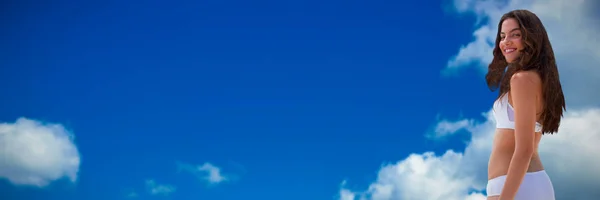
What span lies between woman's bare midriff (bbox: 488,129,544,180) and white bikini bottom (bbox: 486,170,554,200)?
0.21 feet

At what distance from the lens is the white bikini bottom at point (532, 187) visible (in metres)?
4.77

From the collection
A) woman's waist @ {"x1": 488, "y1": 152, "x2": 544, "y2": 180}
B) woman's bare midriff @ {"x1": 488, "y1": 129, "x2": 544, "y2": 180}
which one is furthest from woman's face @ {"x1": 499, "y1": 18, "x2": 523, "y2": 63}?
woman's waist @ {"x1": 488, "y1": 152, "x2": 544, "y2": 180}

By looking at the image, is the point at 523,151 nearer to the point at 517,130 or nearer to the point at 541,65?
the point at 517,130

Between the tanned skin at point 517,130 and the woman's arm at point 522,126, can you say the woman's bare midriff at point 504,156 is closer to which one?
the tanned skin at point 517,130

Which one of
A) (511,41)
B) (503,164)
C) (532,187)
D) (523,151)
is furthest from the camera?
(511,41)

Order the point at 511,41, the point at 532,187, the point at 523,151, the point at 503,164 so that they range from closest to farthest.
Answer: the point at 523,151 < the point at 532,187 < the point at 503,164 < the point at 511,41

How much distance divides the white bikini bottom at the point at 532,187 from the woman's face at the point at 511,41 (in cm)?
104

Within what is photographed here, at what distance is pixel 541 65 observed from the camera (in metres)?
4.97

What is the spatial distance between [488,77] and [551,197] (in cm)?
125

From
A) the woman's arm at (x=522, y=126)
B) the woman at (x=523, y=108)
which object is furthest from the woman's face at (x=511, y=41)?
the woman's arm at (x=522, y=126)

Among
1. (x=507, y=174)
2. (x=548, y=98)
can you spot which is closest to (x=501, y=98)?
(x=548, y=98)

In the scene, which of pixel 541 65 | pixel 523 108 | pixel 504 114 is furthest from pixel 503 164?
pixel 541 65

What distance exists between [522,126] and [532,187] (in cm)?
53

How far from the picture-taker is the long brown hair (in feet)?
16.3
